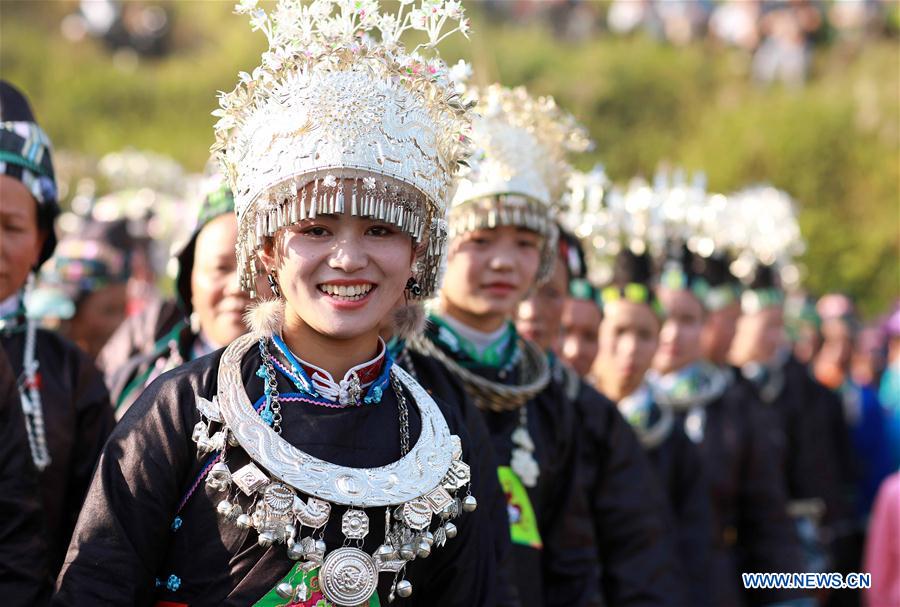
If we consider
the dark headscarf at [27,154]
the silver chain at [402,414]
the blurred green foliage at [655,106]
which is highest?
the blurred green foliage at [655,106]

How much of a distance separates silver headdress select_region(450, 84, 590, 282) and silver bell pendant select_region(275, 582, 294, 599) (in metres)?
2.00

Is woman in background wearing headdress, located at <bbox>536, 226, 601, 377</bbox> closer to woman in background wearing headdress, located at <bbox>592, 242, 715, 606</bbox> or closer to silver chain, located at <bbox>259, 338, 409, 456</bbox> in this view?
woman in background wearing headdress, located at <bbox>592, 242, 715, 606</bbox>

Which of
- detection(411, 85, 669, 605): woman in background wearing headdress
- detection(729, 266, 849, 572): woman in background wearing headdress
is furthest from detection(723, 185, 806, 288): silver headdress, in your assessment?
detection(411, 85, 669, 605): woman in background wearing headdress

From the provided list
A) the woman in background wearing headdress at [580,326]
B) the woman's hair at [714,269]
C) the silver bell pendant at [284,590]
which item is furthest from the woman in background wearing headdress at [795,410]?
the silver bell pendant at [284,590]

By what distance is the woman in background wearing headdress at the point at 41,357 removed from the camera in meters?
3.96

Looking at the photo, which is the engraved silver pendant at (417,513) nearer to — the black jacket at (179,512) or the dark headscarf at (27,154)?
the black jacket at (179,512)

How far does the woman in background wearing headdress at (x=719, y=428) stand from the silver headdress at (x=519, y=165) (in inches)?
89.7

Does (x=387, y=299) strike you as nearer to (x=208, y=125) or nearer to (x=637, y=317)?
(x=637, y=317)

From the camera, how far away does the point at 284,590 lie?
2949mm

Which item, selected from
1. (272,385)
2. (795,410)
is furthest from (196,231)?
(795,410)

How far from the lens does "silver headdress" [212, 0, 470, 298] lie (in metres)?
3.10

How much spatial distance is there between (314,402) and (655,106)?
829 inches

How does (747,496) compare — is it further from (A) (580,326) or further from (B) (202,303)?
(B) (202,303)

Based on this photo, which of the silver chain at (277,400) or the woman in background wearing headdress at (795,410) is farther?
the woman in background wearing headdress at (795,410)
